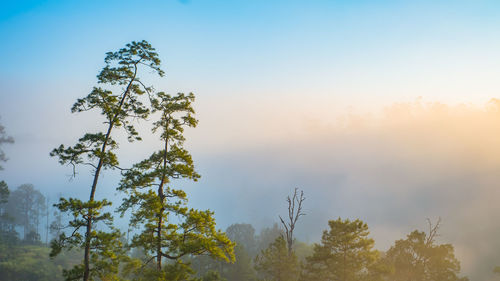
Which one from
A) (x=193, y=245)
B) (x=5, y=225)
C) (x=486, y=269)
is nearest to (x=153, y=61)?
(x=193, y=245)

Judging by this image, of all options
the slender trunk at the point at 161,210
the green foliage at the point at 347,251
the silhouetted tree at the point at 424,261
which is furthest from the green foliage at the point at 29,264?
the silhouetted tree at the point at 424,261

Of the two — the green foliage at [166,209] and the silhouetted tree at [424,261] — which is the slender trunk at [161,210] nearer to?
the green foliage at [166,209]

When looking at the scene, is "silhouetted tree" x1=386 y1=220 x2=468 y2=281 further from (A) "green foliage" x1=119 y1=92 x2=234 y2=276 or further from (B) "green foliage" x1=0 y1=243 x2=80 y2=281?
(B) "green foliage" x1=0 y1=243 x2=80 y2=281

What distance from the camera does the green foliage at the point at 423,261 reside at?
1501 inches

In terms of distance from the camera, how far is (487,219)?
439 feet

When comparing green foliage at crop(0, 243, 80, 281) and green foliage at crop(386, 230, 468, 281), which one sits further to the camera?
Result: green foliage at crop(0, 243, 80, 281)

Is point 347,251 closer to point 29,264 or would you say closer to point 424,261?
point 424,261

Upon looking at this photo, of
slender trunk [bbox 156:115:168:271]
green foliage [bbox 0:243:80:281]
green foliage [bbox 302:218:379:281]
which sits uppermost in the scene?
slender trunk [bbox 156:115:168:271]

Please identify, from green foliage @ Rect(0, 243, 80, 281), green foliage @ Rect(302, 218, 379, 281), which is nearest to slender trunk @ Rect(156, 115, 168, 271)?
green foliage @ Rect(302, 218, 379, 281)

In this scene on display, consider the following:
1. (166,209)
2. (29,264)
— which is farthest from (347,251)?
(29,264)

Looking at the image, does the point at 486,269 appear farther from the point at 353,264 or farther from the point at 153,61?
the point at 153,61

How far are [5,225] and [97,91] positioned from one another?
115903 millimetres

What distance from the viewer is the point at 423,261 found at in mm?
39000

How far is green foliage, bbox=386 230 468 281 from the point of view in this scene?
38.1 m
